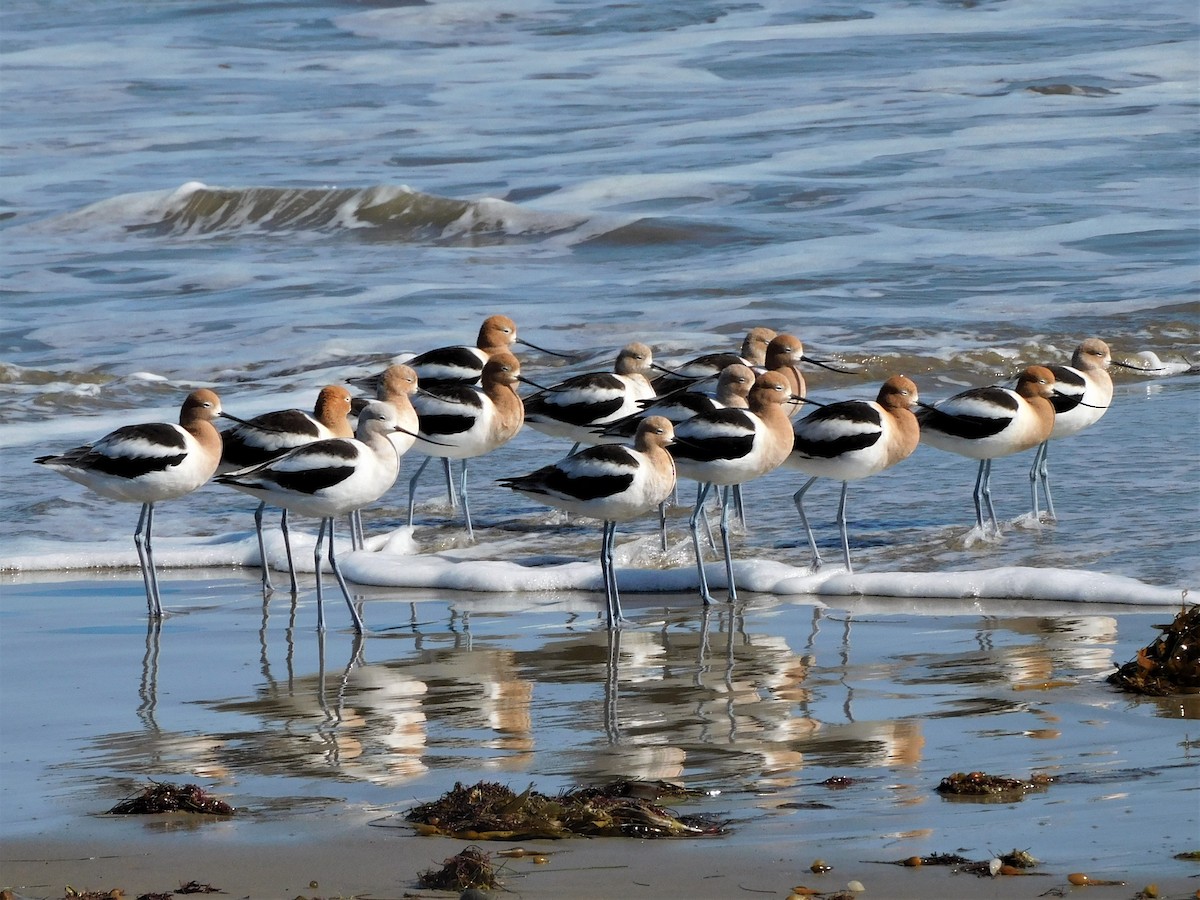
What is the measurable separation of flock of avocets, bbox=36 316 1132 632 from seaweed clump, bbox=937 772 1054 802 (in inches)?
127

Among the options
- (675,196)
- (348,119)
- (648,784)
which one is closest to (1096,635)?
(648,784)

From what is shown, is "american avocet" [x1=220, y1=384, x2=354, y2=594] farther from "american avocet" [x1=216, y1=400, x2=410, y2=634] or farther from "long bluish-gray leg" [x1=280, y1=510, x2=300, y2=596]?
"american avocet" [x1=216, y1=400, x2=410, y2=634]

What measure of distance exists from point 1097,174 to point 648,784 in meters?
21.5

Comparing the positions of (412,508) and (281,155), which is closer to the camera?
(412,508)

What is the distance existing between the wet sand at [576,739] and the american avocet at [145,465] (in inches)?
21.5

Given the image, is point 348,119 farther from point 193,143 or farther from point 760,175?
point 760,175

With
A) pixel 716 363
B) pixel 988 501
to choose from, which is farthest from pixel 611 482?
pixel 716 363

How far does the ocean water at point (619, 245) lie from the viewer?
9898mm

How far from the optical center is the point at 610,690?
6918 mm

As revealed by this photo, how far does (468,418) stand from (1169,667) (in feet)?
18.3

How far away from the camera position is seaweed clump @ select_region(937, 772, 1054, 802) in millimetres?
5023

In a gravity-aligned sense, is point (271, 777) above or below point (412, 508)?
above

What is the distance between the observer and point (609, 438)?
11.0 m

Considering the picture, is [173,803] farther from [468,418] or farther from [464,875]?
[468,418]
